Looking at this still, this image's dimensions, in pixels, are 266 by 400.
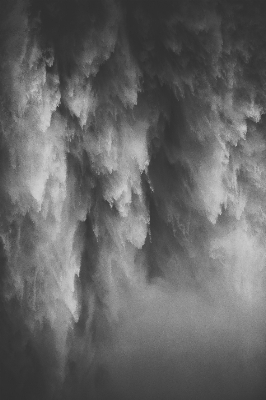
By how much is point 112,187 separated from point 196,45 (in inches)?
56.1

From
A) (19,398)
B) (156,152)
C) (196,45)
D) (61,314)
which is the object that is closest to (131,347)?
(61,314)

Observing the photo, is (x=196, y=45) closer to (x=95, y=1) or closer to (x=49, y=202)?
(x=95, y=1)

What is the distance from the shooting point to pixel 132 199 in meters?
3.72

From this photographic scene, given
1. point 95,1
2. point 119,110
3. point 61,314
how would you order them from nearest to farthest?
point 95,1 → point 119,110 → point 61,314

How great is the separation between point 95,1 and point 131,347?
3.22 m

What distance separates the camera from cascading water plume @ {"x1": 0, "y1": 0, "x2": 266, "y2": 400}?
331 centimetres

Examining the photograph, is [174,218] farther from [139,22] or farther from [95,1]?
[95,1]

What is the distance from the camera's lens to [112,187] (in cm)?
364

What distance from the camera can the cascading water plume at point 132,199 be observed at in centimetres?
331

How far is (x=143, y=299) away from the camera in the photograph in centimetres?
401

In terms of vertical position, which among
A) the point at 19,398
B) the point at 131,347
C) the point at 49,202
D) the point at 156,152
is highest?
the point at 156,152

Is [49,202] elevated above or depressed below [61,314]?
above

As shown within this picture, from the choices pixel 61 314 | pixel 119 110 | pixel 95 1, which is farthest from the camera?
pixel 61 314

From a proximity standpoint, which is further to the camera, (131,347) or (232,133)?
(131,347)
